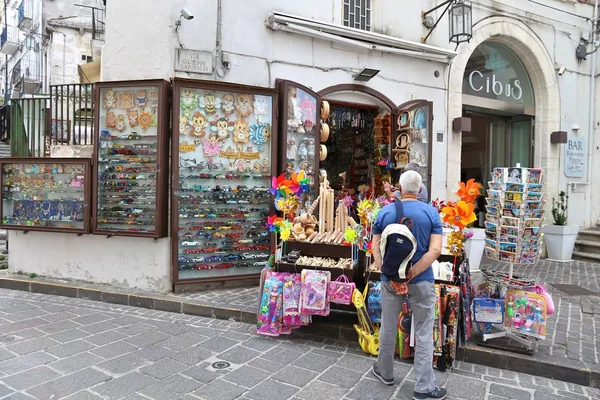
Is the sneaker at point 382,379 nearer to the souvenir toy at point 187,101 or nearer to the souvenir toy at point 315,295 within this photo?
the souvenir toy at point 315,295

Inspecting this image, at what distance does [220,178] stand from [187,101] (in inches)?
49.8

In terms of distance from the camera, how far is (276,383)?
3.85 metres

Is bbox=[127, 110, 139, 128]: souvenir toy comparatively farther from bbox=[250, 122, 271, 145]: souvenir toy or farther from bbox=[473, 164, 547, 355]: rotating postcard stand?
bbox=[473, 164, 547, 355]: rotating postcard stand

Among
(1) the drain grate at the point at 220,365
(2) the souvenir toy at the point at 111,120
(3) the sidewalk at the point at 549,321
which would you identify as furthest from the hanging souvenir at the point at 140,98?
(1) the drain grate at the point at 220,365

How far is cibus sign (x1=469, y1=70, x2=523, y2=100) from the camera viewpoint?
33.1ft

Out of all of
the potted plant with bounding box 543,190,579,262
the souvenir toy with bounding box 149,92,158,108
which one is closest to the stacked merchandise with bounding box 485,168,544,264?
the souvenir toy with bounding box 149,92,158,108

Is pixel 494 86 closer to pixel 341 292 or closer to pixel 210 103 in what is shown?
pixel 210 103

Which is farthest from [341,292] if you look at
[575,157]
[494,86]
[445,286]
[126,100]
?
[575,157]

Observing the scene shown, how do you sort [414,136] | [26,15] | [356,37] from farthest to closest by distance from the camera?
[26,15] < [414,136] < [356,37]

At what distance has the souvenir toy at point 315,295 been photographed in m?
4.73

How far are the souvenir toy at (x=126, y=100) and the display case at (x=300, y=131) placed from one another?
91.3 inches

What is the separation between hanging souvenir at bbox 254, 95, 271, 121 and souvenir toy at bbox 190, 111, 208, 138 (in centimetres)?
85

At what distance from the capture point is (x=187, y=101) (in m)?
6.53

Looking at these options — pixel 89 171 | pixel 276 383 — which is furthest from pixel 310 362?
pixel 89 171
